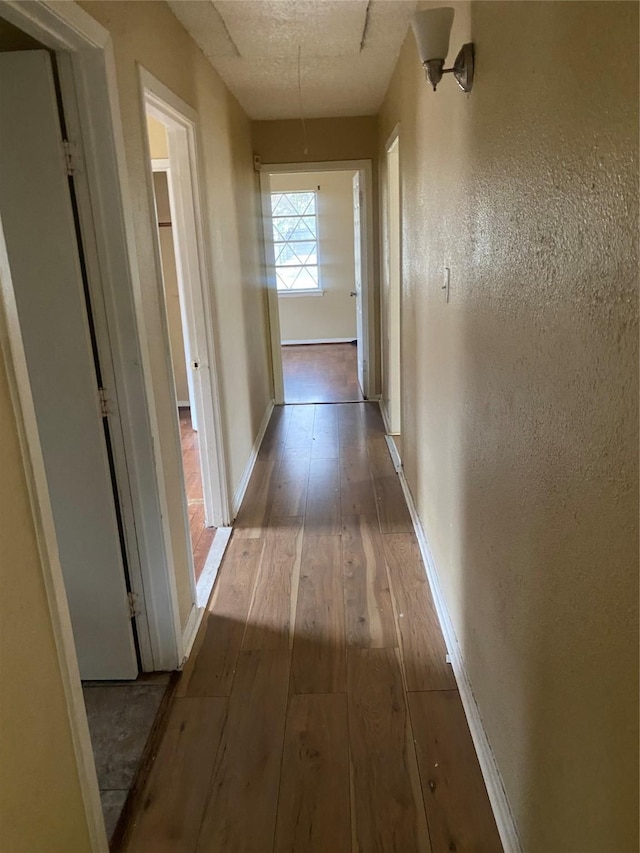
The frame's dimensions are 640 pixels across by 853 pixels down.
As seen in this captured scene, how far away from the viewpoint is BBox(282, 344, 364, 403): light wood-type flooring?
5.88 metres

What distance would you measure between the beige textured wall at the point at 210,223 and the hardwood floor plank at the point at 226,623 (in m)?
0.16

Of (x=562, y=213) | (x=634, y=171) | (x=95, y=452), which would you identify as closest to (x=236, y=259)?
(x=95, y=452)

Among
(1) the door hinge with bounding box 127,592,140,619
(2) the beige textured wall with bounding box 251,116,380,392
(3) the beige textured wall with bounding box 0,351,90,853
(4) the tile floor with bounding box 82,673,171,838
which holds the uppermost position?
(2) the beige textured wall with bounding box 251,116,380,392

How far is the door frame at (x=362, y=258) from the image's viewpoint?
4.98m

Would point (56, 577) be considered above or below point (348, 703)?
above

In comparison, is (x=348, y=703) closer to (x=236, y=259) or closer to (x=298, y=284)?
(x=236, y=259)

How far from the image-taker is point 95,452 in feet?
6.21

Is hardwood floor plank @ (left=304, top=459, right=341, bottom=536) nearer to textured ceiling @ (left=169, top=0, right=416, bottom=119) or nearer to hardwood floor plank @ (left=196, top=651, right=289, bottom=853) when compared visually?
hardwood floor plank @ (left=196, top=651, right=289, bottom=853)

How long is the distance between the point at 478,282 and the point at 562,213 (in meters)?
0.63

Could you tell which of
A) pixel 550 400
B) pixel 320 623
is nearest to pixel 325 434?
pixel 320 623

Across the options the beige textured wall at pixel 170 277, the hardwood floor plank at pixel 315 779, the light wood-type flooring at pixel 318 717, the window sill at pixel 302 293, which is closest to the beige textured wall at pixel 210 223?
the light wood-type flooring at pixel 318 717

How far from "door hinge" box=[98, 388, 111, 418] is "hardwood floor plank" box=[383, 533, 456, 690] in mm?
1363

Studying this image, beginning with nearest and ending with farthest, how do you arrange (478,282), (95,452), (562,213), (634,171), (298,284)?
(634,171), (562,213), (478,282), (95,452), (298,284)

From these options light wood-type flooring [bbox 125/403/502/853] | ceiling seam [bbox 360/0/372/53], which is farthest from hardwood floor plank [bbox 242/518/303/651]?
ceiling seam [bbox 360/0/372/53]
